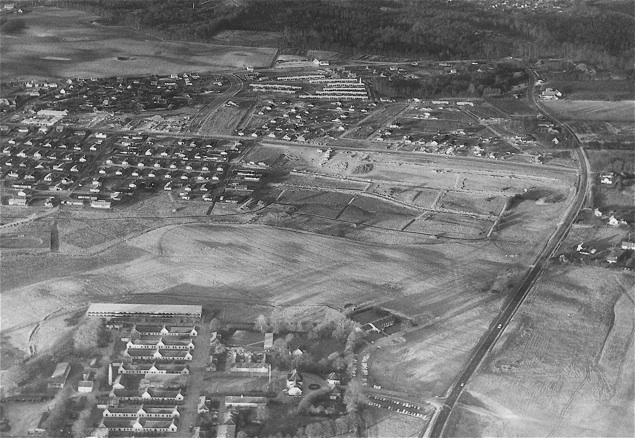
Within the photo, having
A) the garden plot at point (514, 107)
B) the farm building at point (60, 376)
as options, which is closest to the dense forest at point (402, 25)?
the garden plot at point (514, 107)

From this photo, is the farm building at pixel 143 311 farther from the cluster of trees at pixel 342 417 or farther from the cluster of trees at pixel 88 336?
the cluster of trees at pixel 342 417

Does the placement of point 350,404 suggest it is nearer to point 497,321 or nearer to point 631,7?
point 497,321

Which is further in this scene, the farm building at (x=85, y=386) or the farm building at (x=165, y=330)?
the farm building at (x=165, y=330)

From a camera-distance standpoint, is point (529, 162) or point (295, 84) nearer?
point (529, 162)

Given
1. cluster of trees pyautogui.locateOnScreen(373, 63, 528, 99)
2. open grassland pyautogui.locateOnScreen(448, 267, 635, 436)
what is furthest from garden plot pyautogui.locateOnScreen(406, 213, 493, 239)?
cluster of trees pyautogui.locateOnScreen(373, 63, 528, 99)

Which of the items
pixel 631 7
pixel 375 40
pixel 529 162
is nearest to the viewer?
pixel 529 162

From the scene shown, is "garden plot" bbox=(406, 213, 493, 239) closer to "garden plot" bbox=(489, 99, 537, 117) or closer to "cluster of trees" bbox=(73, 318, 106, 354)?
"cluster of trees" bbox=(73, 318, 106, 354)

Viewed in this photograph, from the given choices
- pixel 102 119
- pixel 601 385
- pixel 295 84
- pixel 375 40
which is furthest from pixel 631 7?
pixel 601 385
